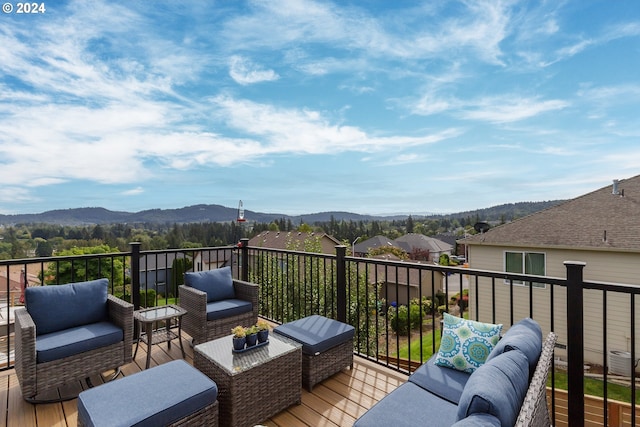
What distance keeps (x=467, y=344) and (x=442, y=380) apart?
322mm

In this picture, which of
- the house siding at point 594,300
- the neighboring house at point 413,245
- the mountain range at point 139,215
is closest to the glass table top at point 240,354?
the house siding at point 594,300

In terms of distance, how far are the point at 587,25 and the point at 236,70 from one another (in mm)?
9546

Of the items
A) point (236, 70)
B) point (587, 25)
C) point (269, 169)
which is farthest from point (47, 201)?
point (587, 25)

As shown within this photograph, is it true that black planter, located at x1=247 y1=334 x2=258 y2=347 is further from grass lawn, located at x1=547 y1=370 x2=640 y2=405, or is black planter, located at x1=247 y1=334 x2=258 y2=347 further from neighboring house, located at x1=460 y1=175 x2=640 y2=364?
neighboring house, located at x1=460 y1=175 x2=640 y2=364

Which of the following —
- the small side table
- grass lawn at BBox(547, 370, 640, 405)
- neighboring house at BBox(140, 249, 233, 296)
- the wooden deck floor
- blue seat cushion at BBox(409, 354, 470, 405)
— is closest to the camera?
blue seat cushion at BBox(409, 354, 470, 405)

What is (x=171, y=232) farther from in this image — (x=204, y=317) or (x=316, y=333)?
(x=316, y=333)

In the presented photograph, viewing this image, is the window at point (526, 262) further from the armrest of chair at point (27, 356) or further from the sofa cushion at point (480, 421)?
the armrest of chair at point (27, 356)

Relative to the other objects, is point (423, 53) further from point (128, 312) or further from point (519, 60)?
point (128, 312)

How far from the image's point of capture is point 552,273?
31.2ft

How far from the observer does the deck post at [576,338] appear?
210 cm

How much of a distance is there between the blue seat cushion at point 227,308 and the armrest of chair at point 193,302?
9 centimetres

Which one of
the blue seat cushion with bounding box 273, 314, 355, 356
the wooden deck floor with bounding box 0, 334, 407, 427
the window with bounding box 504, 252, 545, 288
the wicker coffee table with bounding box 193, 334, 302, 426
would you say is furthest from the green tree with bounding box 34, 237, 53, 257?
the window with bounding box 504, 252, 545, 288

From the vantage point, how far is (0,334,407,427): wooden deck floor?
2.33m

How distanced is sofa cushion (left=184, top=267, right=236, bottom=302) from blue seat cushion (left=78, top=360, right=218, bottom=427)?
190 cm
